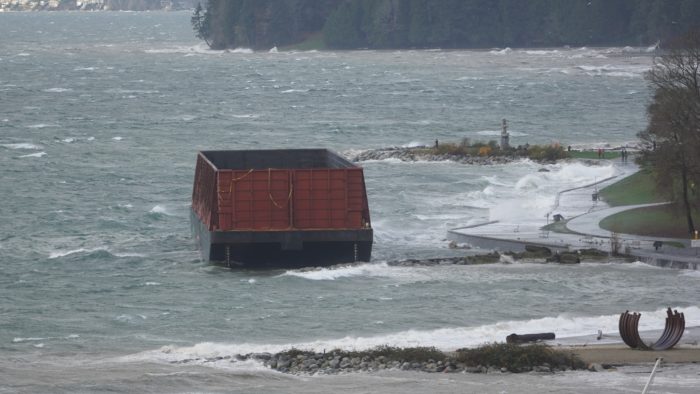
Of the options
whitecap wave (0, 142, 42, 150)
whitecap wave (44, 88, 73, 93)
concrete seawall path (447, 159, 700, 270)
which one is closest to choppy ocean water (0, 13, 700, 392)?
whitecap wave (0, 142, 42, 150)

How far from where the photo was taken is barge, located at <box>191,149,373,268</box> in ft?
159

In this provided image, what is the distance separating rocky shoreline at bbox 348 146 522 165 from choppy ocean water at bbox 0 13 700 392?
116 centimetres

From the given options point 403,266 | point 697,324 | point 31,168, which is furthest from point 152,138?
point 697,324

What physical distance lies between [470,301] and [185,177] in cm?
3757

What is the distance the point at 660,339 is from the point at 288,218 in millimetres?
14877

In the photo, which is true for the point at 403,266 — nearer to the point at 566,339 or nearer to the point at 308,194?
the point at 308,194

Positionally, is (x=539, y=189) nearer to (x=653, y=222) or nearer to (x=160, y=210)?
(x=653, y=222)

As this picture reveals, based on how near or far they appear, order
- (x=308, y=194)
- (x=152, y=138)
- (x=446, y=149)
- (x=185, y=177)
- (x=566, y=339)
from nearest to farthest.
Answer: (x=566, y=339) → (x=308, y=194) → (x=185, y=177) → (x=446, y=149) → (x=152, y=138)

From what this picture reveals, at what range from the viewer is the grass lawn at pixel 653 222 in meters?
53.5

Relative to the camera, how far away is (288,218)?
48.7m

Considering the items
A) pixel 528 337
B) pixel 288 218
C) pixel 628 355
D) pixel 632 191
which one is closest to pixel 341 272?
pixel 288 218

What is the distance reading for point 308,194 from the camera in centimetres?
4875

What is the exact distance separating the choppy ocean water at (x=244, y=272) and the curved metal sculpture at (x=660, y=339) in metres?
3.28

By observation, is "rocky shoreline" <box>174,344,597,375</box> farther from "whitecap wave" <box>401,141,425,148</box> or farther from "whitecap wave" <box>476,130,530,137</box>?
"whitecap wave" <box>476,130,530,137</box>
